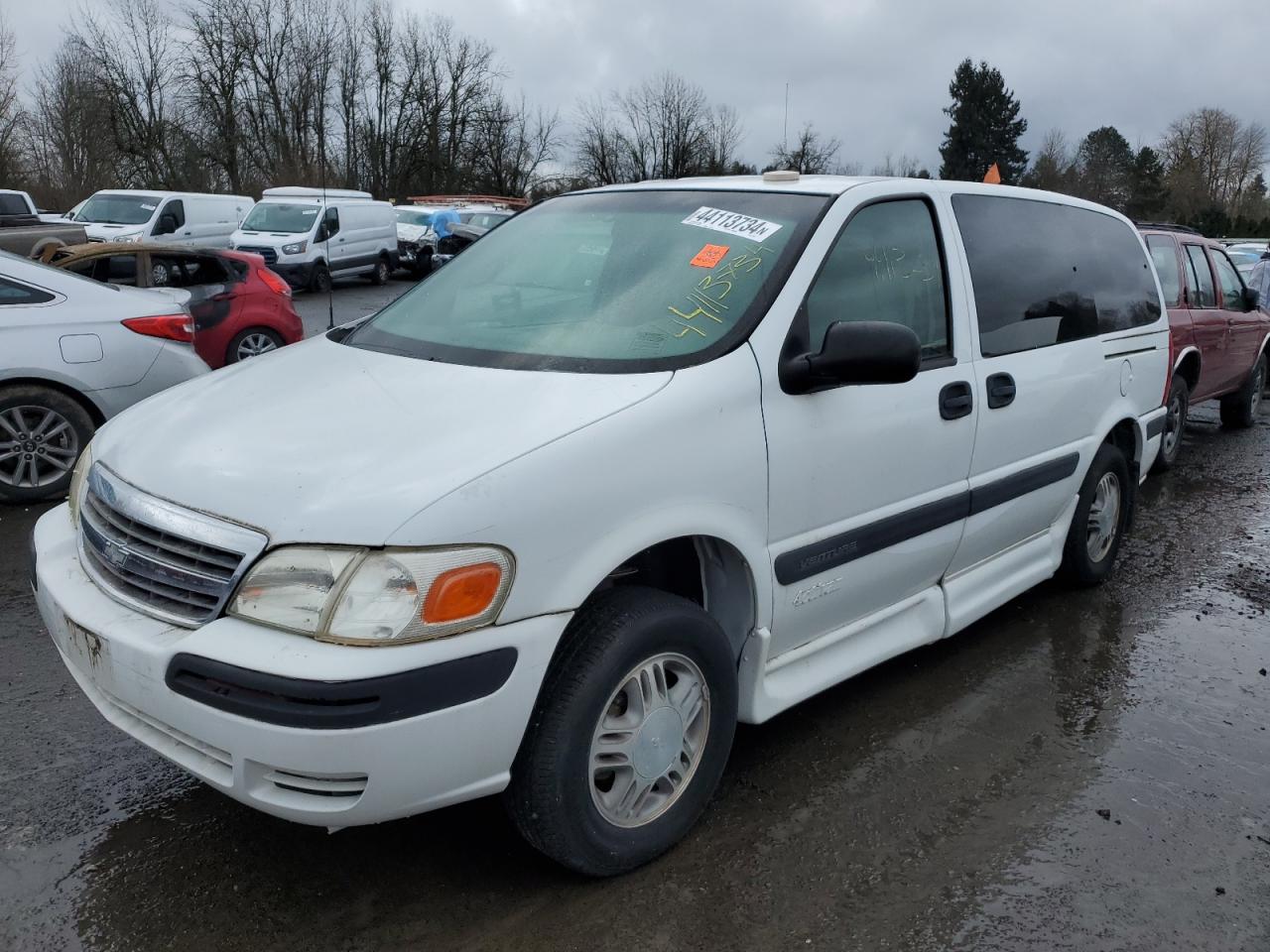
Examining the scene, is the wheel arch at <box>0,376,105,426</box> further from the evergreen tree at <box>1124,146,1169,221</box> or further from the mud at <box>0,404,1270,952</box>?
the evergreen tree at <box>1124,146,1169,221</box>

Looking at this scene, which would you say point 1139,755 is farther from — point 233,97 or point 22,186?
point 233,97

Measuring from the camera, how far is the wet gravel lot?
2.58m

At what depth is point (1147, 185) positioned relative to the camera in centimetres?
6178

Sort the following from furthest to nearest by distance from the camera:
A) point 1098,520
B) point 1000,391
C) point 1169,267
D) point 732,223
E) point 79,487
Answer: point 1169,267
point 1098,520
point 1000,391
point 732,223
point 79,487

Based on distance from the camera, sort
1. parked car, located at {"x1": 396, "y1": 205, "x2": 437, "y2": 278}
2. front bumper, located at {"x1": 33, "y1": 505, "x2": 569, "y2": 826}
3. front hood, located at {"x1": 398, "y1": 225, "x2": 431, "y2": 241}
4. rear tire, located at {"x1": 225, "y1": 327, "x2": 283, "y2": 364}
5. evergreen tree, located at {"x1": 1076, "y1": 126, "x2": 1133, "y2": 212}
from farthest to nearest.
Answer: evergreen tree, located at {"x1": 1076, "y1": 126, "x2": 1133, "y2": 212} → front hood, located at {"x1": 398, "y1": 225, "x2": 431, "y2": 241} → parked car, located at {"x1": 396, "y1": 205, "x2": 437, "y2": 278} → rear tire, located at {"x1": 225, "y1": 327, "x2": 283, "y2": 364} → front bumper, located at {"x1": 33, "y1": 505, "x2": 569, "y2": 826}

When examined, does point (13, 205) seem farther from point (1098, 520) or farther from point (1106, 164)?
point (1106, 164)

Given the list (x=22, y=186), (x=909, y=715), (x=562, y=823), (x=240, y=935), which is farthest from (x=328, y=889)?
(x=22, y=186)

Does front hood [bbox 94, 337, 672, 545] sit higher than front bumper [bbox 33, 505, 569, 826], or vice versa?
front hood [bbox 94, 337, 672, 545]

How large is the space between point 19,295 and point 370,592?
5.13 metres

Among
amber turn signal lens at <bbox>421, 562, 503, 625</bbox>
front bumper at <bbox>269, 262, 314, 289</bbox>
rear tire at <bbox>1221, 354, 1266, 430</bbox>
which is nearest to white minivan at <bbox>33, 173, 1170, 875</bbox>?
amber turn signal lens at <bbox>421, 562, 503, 625</bbox>

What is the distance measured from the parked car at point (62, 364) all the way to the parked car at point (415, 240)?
725 inches

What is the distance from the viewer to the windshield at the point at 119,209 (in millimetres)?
19922

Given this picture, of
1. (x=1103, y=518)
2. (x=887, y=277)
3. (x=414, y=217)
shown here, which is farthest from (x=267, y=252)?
(x=887, y=277)

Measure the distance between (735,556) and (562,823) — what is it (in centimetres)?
84
